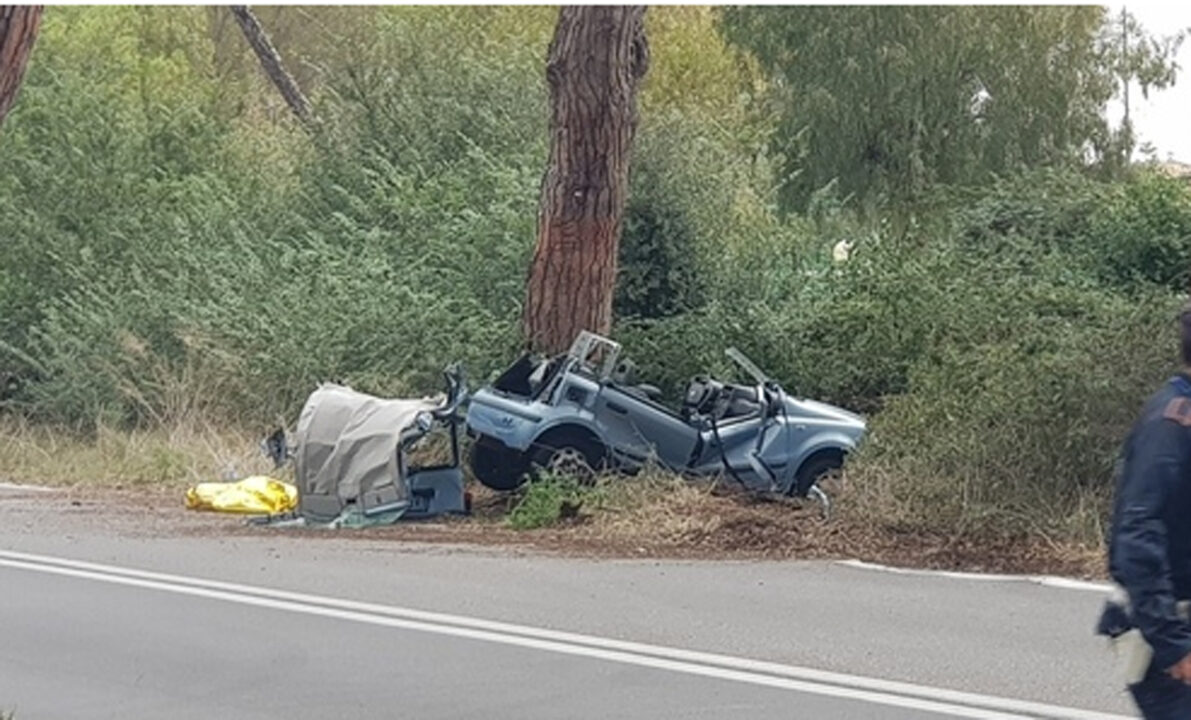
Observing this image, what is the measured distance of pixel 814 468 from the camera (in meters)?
16.1

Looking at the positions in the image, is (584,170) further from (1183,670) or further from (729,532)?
(1183,670)

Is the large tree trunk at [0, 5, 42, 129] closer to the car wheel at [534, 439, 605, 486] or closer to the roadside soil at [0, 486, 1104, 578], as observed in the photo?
the roadside soil at [0, 486, 1104, 578]

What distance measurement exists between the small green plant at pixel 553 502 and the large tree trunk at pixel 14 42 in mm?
9403

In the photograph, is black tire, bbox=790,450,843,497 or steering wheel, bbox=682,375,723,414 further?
steering wheel, bbox=682,375,723,414

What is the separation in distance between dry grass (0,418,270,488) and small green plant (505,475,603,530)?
4.79 m

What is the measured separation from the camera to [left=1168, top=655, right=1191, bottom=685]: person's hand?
5086 mm

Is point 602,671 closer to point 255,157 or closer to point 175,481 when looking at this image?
point 175,481

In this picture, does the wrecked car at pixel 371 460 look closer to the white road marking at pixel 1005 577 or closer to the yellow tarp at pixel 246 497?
the yellow tarp at pixel 246 497

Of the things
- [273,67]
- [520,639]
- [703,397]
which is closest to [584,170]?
[703,397]

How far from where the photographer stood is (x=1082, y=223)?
2177cm

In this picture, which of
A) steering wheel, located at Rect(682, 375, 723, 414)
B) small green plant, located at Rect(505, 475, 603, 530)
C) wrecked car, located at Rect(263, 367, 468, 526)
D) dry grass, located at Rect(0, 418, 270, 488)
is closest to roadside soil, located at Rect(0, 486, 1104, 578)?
small green plant, located at Rect(505, 475, 603, 530)

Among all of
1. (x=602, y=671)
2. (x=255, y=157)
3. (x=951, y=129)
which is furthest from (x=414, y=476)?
(x=951, y=129)

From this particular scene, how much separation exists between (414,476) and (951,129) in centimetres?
1901

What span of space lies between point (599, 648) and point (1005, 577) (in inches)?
129
